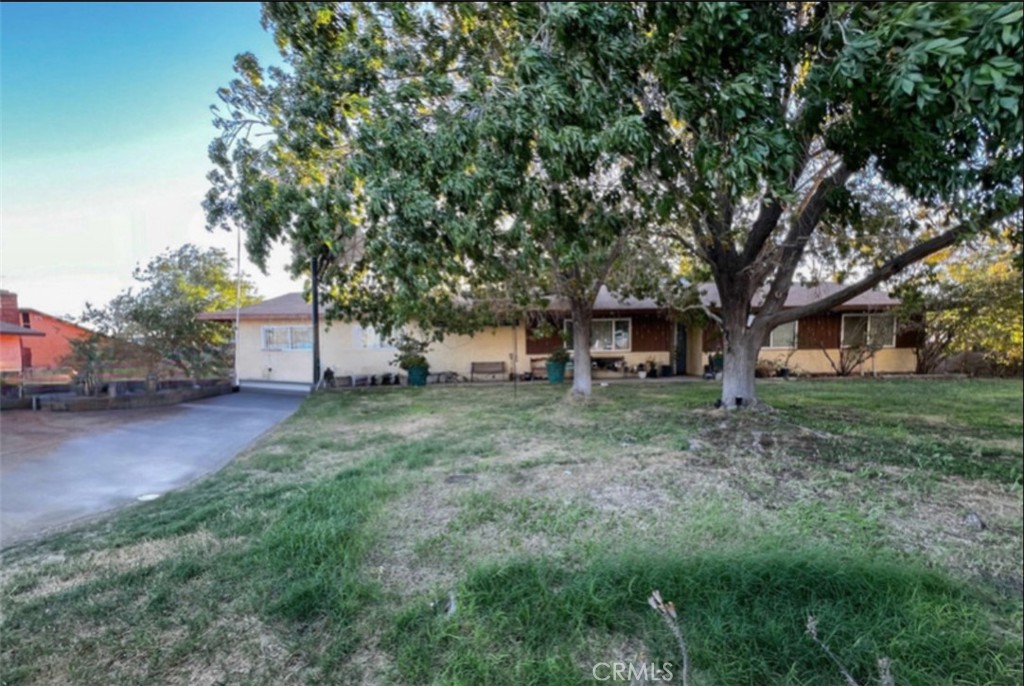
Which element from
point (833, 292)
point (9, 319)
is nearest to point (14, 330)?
point (9, 319)

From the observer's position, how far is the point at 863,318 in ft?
54.7

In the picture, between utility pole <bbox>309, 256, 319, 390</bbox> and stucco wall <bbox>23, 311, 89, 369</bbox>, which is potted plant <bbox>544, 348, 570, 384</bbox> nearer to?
utility pole <bbox>309, 256, 319, 390</bbox>

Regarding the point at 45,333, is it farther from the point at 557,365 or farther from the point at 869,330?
the point at 869,330

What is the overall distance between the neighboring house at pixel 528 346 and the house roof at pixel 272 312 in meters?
0.07

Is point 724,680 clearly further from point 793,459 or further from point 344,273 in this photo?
point 344,273

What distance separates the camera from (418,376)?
16.0 meters

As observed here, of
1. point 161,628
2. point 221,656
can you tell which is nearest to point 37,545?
point 161,628

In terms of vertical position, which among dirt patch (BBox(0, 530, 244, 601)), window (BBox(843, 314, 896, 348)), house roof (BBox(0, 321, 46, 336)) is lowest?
dirt patch (BBox(0, 530, 244, 601))

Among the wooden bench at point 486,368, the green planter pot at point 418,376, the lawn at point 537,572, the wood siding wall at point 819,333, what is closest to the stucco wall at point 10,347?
the lawn at point 537,572

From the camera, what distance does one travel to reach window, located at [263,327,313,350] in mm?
16922

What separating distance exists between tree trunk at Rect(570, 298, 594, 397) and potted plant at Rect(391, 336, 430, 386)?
5.53 metres

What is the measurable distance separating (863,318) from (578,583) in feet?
59.1

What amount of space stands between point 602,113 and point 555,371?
1198 centimetres

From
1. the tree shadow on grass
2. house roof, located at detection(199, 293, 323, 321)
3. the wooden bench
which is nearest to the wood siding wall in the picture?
the wooden bench
